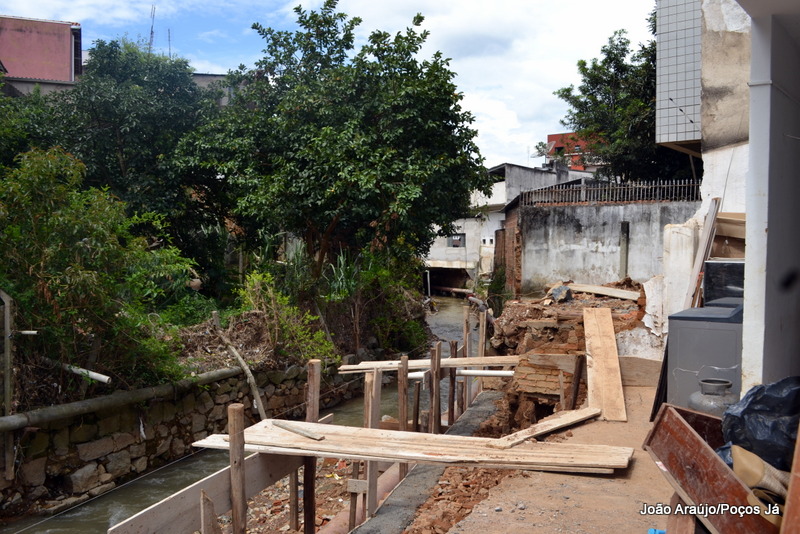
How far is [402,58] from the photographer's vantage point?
15.1 metres

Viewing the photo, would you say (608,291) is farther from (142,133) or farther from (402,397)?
(142,133)

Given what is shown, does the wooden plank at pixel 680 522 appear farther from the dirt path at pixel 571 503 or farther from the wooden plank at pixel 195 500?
the wooden plank at pixel 195 500

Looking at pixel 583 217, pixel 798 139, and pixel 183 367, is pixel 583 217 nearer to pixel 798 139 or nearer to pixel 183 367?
pixel 183 367

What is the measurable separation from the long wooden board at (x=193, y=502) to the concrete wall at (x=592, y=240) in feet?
41.3

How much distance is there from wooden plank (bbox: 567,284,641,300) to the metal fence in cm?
425

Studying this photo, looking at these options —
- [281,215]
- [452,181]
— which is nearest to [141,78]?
[281,215]

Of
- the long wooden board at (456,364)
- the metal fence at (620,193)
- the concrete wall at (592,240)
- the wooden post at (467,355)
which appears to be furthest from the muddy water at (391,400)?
the metal fence at (620,193)

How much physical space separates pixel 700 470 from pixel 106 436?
852 centimetres

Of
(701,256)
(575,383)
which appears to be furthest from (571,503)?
(701,256)

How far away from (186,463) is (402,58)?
382 inches

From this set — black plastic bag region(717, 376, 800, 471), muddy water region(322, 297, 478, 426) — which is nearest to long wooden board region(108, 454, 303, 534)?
black plastic bag region(717, 376, 800, 471)

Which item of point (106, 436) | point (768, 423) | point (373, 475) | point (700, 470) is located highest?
point (768, 423)

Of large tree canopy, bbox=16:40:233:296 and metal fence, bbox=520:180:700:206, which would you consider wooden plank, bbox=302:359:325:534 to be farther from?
metal fence, bbox=520:180:700:206

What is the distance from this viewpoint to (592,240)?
16.9 m
